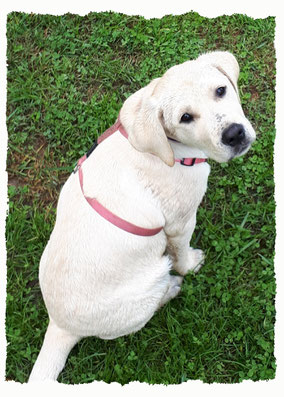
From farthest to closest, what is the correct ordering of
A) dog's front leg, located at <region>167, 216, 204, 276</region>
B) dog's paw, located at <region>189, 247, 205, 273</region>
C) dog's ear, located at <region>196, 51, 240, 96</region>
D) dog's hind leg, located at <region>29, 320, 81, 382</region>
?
dog's paw, located at <region>189, 247, 205, 273</region>, dog's front leg, located at <region>167, 216, 204, 276</region>, dog's hind leg, located at <region>29, 320, 81, 382</region>, dog's ear, located at <region>196, 51, 240, 96</region>

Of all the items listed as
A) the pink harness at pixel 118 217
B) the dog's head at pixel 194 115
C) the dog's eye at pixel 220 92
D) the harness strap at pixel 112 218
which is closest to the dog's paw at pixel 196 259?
the pink harness at pixel 118 217

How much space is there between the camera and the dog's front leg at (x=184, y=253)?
309cm

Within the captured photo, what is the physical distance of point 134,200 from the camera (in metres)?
2.71

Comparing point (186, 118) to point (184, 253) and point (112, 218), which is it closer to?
point (112, 218)

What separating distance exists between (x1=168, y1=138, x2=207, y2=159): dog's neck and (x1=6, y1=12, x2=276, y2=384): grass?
122 centimetres

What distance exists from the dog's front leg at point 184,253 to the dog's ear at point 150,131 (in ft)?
2.46

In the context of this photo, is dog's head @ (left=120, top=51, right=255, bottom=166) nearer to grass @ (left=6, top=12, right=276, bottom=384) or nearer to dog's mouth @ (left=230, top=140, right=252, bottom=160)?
dog's mouth @ (left=230, top=140, right=252, bottom=160)

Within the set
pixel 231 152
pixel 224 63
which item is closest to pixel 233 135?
pixel 231 152

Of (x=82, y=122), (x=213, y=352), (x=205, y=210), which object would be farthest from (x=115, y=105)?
(x=213, y=352)

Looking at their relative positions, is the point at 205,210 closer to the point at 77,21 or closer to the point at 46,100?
the point at 46,100

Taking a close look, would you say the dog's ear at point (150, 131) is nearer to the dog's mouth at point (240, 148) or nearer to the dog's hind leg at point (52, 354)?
the dog's mouth at point (240, 148)

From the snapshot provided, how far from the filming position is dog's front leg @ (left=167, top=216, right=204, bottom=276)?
309cm

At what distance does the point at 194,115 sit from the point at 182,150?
0.34 meters

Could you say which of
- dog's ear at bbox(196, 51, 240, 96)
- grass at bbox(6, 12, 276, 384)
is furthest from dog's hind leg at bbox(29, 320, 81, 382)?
dog's ear at bbox(196, 51, 240, 96)
